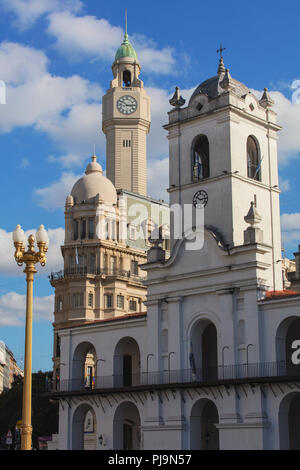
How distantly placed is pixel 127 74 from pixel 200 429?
6418 centimetres

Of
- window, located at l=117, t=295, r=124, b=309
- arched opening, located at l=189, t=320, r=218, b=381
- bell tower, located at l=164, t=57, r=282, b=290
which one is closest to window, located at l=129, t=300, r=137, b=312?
window, located at l=117, t=295, r=124, b=309

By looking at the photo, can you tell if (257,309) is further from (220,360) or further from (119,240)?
(119,240)

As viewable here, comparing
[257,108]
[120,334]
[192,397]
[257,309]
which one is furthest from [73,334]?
[257,108]

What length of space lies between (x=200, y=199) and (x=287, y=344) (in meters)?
10.7

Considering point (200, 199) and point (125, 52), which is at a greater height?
point (125, 52)

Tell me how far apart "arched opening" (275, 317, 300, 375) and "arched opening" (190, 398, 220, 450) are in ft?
18.1

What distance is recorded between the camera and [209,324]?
47.7 metres

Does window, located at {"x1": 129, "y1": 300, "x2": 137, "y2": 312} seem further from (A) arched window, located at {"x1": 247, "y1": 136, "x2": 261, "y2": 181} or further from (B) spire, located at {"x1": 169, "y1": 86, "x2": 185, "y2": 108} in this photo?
(A) arched window, located at {"x1": 247, "y1": 136, "x2": 261, "y2": 181}

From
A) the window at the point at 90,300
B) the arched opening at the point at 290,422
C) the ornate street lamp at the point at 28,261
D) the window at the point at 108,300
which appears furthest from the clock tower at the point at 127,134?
the ornate street lamp at the point at 28,261

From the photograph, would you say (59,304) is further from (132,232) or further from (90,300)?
(132,232)

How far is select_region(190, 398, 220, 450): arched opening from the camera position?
148 ft

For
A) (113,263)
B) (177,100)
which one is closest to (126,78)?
(113,263)

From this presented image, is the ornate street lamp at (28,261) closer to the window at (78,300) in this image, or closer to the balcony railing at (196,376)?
the balcony railing at (196,376)
